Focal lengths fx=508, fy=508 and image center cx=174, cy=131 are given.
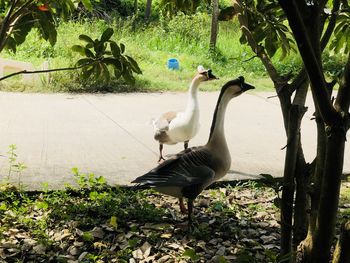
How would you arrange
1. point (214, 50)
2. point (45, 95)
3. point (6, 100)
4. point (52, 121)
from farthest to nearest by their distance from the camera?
point (214, 50) → point (45, 95) → point (6, 100) → point (52, 121)

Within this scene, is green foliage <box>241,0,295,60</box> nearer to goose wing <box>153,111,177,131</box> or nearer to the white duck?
the white duck

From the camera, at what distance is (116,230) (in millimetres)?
2963

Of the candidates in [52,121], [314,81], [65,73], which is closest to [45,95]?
[65,73]

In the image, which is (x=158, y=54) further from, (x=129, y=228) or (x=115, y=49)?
(x=115, y=49)

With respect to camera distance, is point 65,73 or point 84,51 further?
point 65,73

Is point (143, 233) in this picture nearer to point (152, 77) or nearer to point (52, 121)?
point (52, 121)

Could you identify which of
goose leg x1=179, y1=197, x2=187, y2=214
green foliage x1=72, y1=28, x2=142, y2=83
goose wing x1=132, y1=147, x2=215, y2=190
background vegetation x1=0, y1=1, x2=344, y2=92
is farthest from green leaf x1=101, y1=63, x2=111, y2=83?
background vegetation x1=0, y1=1, x2=344, y2=92

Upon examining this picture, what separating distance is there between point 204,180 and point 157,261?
0.57m

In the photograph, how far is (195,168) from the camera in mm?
3006

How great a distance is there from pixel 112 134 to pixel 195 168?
2.51 metres

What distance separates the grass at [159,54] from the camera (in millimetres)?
7867

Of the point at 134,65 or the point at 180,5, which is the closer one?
the point at 134,65

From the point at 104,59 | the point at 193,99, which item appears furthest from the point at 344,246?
the point at 193,99

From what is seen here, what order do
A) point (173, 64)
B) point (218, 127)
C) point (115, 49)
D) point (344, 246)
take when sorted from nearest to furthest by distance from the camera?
point (344, 246)
point (115, 49)
point (218, 127)
point (173, 64)
